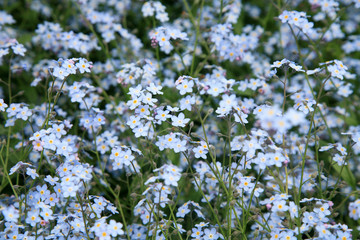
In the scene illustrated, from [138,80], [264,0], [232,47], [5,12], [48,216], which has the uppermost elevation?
[264,0]

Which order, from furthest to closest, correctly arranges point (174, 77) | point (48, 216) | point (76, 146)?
point (174, 77), point (76, 146), point (48, 216)

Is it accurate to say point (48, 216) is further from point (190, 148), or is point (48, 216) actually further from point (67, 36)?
point (67, 36)

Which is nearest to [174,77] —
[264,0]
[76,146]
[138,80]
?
[138,80]

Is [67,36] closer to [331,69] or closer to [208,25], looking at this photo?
[208,25]

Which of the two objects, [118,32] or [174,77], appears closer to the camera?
[174,77]

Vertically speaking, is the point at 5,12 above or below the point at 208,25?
above

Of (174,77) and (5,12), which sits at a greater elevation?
(5,12)

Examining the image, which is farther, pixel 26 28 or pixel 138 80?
pixel 26 28

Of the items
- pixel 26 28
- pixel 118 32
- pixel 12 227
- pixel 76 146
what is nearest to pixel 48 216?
pixel 12 227

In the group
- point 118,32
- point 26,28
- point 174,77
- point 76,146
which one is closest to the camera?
point 76,146
